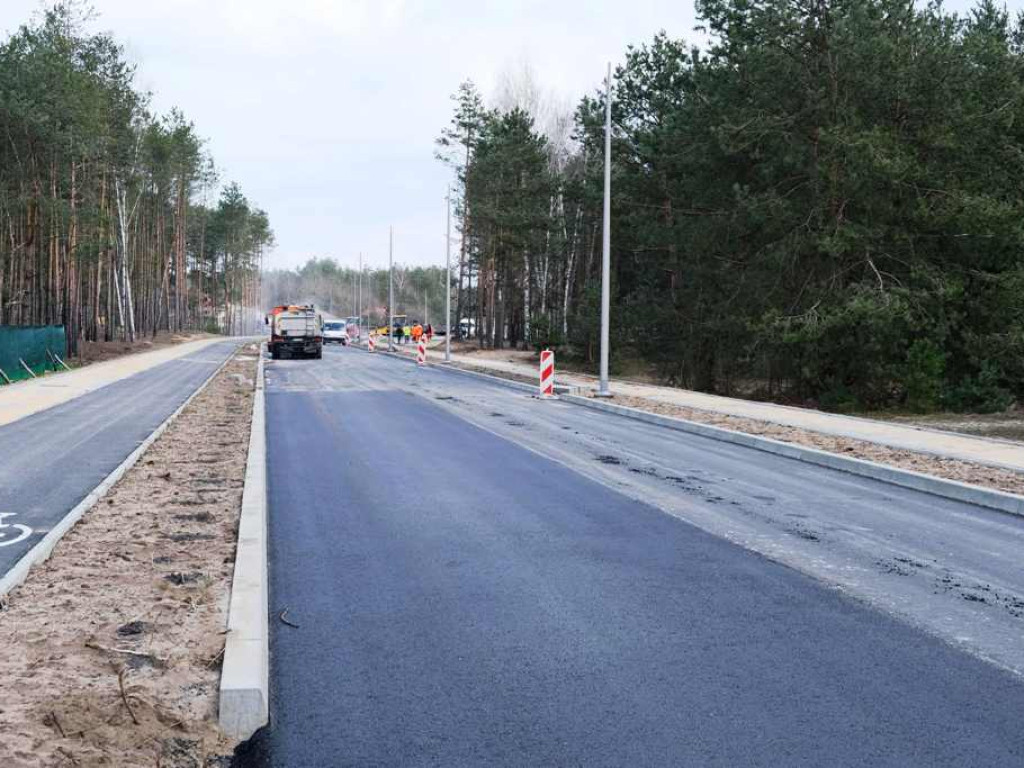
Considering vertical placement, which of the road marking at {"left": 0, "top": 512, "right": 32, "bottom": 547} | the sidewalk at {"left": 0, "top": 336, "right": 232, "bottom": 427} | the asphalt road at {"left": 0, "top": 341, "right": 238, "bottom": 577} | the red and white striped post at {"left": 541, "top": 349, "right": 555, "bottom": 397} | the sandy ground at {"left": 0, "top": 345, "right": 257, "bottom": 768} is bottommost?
the asphalt road at {"left": 0, "top": 341, "right": 238, "bottom": 577}

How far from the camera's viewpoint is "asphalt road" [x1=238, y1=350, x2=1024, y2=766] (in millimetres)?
4008

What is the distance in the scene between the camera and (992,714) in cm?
430

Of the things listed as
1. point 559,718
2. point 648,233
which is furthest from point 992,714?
point 648,233

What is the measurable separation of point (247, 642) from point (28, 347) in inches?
1093

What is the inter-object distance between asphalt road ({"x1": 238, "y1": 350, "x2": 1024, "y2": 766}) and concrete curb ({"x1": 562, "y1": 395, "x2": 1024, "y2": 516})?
39cm

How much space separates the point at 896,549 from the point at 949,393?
21.6m

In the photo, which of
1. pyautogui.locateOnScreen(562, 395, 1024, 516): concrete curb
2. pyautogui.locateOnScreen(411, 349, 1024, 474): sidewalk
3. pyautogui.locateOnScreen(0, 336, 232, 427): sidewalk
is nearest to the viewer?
pyautogui.locateOnScreen(562, 395, 1024, 516): concrete curb

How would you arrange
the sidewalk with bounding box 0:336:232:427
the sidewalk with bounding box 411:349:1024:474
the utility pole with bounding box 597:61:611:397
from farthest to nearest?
the utility pole with bounding box 597:61:611:397
the sidewalk with bounding box 0:336:232:427
the sidewalk with bounding box 411:349:1024:474

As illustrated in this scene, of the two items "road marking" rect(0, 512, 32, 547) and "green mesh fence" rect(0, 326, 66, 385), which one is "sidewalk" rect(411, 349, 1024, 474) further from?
"green mesh fence" rect(0, 326, 66, 385)

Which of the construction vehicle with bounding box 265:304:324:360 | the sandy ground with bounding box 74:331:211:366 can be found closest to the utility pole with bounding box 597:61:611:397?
the sandy ground with bounding box 74:331:211:366

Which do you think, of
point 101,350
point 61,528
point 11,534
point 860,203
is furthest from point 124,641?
point 101,350

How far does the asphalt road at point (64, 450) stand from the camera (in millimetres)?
8469

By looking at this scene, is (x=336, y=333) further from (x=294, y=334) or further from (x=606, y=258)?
(x=606, y=258)

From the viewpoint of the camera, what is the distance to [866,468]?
12.4 meters
